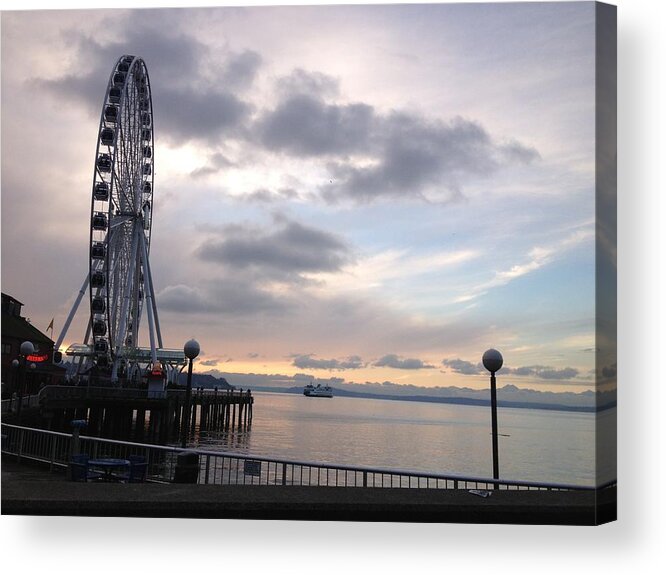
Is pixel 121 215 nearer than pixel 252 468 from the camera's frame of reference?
No

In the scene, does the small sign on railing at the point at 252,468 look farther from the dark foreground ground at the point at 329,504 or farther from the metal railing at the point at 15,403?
the metal railing at the point at 15,403

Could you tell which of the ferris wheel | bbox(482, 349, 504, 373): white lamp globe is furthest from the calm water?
bbox(482, 349, 504, 373): white lamp globe

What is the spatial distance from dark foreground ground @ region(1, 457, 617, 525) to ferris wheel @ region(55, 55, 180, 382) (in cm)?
2722

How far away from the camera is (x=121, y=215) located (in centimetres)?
3919

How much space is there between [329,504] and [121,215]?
108 ft

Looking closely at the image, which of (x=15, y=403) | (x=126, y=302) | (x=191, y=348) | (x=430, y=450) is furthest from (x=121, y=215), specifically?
(x=191, y=348)

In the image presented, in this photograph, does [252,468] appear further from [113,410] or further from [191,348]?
[113,410]

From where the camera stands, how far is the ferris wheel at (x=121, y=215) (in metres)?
35.5

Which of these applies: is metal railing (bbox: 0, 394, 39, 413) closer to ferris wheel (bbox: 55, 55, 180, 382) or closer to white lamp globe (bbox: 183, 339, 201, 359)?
ferris wheel (bbox: 55, 55, 180, 382)

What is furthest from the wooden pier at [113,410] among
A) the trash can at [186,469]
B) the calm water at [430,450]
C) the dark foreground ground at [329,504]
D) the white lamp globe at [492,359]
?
the white lamp globe at [492,359]

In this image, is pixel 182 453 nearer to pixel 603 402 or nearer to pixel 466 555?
pixel 466 555

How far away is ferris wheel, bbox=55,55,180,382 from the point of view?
35.5 m

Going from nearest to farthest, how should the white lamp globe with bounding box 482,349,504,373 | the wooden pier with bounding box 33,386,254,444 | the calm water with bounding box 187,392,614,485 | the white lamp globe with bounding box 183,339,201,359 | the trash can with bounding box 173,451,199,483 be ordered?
the trash can with bounding box 173,451,199,483
the white lamp globe with bounding box 482,349,504,373
the white lamp globe with bounding box 183,339,201,359
the calm water with bounding box 187,392,614,485
the wooden pier with bounding box 33,386,254,444

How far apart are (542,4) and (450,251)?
491cm
